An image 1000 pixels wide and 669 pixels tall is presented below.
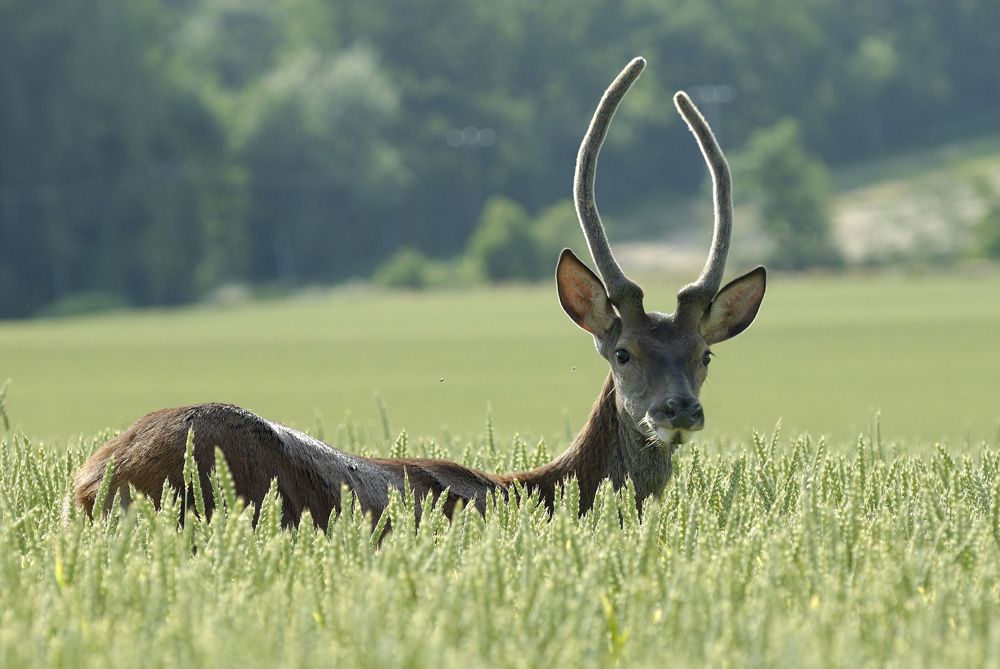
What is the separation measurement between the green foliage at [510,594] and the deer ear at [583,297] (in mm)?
1346

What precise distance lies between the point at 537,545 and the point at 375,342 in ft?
81.6

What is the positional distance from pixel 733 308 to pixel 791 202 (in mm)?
69497

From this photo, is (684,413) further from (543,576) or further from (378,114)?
(378,114)

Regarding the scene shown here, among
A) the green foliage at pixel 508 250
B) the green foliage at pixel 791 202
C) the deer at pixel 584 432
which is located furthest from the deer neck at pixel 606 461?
the green foliage at pixel 791 202

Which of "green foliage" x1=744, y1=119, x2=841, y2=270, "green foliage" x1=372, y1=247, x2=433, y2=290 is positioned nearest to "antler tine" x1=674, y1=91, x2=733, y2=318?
"green foliage" x1=372, y1=247, x2=433, y2=290

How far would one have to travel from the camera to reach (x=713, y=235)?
200 inches

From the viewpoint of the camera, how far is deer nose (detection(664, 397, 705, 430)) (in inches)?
170

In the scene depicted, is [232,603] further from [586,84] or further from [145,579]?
[586,84]

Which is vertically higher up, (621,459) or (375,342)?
(375,342)

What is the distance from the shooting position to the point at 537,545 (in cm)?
327

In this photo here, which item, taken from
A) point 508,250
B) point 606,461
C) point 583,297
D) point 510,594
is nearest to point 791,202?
point 508,250

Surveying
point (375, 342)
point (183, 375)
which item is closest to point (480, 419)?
point (183, 375)

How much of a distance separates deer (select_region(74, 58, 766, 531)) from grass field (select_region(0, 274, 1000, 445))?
2.28 ft

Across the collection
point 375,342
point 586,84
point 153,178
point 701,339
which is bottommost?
point 701,339
